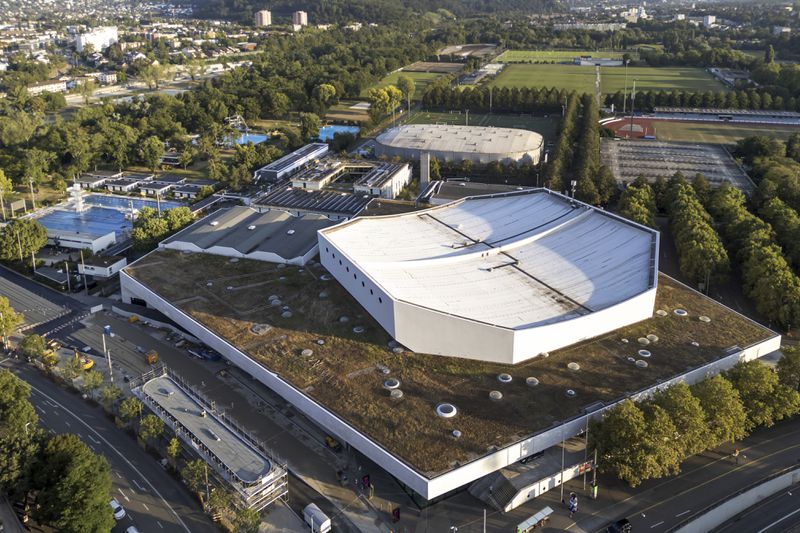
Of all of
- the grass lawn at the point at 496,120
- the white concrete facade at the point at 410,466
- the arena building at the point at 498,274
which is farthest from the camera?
the grass lawn at the point at 496,120

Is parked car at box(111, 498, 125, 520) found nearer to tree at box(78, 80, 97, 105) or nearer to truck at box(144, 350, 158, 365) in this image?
truck at box(144, 350, 158, 365)

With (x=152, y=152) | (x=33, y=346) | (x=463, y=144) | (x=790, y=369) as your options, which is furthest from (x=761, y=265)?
(x=152, y=152)

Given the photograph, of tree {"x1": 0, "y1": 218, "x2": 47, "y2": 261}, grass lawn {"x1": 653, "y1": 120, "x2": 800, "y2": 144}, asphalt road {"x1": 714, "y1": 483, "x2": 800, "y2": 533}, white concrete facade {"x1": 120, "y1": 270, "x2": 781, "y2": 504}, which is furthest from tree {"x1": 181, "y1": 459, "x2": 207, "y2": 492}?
grass lawn {"x1": 653, "y1": 120, "x2": 800, "y2": 144}

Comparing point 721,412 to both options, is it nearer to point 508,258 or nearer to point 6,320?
point 508,258

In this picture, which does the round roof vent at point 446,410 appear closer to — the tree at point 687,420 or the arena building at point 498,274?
the arena building at point 498,274

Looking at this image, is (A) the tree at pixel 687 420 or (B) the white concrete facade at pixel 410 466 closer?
(B) the white concrete facade at pixel 410 466

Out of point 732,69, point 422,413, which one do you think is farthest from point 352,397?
point 732,69

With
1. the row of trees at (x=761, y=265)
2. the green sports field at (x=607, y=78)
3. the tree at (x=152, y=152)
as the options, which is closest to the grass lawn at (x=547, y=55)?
the green sports field at (x=607, y=78)
